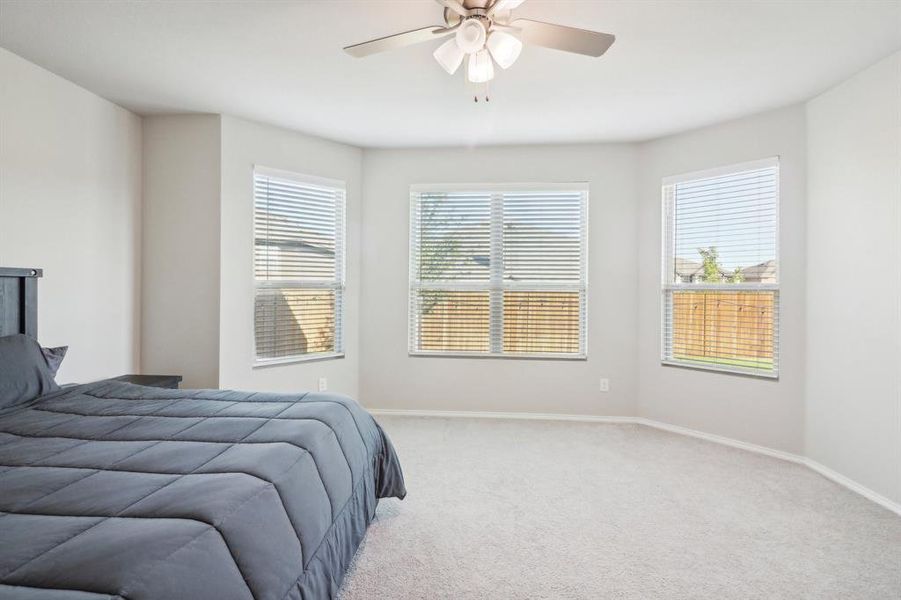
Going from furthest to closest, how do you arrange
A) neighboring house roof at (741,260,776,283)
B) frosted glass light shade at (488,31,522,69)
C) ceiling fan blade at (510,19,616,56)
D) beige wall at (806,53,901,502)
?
neighboring house roof at (741,260,776,283)
beige wall at (806,53,901,502)
frosted glass light shade at (488,31,522,69)
ceiling fan blade at (510,19,616,56)

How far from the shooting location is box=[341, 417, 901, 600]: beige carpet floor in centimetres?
205

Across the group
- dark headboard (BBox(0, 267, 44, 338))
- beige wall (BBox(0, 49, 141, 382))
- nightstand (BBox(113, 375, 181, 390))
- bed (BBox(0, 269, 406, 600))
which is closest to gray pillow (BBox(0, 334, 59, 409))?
bed (BBox(0, 269, 406, 600))

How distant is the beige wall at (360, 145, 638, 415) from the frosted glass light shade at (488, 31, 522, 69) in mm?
2498

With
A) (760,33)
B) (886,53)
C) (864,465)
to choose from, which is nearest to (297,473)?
(760,33)

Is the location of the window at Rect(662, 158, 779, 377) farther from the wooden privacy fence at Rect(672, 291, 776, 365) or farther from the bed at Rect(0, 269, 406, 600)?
the bed at Rect(0, 269, 406, 600)

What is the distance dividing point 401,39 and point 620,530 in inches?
103

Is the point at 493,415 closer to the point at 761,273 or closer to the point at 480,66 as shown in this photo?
the point at 761,273

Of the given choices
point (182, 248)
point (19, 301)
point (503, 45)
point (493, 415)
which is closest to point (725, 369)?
point (493, 415)

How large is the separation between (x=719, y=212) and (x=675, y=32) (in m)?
1.93

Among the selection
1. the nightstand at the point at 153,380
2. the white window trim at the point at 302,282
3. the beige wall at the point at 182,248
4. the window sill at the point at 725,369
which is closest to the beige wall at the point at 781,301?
the window sill at the point at 725,369

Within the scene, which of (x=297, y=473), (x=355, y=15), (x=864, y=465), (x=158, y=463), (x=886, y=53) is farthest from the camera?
(x=864, y=465)

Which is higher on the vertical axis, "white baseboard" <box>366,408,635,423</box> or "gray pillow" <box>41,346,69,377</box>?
"gray pillow" <box>41,346,69,377</box>

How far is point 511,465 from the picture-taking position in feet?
11.2

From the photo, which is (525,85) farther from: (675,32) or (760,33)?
(760,33)
